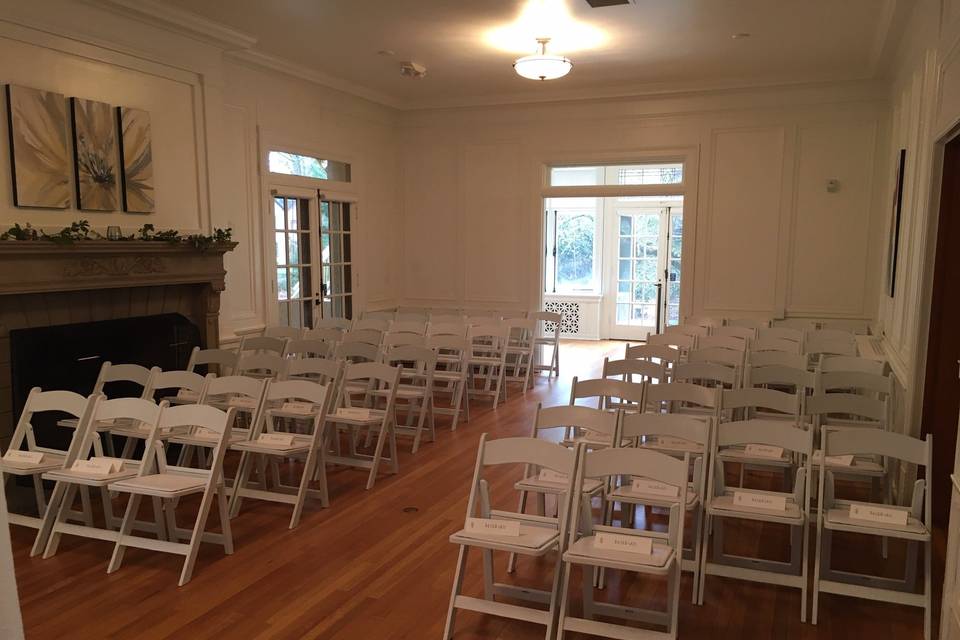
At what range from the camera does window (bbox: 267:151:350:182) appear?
782cm

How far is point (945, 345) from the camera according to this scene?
427 cm

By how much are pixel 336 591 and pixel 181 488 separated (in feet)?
3.07

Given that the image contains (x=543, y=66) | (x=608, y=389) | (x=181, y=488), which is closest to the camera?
(x=181, y=488)

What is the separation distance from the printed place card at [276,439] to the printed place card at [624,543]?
219 centimetres

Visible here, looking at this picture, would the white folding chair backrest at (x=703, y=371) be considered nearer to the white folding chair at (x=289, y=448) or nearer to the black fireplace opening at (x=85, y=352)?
the white folding chair at (x=289, y=448)

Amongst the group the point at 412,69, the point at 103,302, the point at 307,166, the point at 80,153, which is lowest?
the point at 103,302

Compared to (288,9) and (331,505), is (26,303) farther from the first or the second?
(288,9)

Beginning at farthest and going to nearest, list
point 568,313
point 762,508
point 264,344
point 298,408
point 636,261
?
1. point 568,313
2. point 636,261
3. point 264,344
4. point 298,408
5. point 762,508

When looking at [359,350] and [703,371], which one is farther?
[359,350]

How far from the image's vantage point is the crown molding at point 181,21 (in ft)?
18.6

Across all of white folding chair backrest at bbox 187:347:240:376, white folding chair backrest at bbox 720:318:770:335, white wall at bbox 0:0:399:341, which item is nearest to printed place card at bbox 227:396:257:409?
white folding chair backrest at bbox 187:347:240:376

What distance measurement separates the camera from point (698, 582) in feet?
11.1

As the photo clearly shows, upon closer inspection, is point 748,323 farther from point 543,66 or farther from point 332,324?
point 332,324

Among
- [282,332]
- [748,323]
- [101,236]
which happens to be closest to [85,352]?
[101,236]
